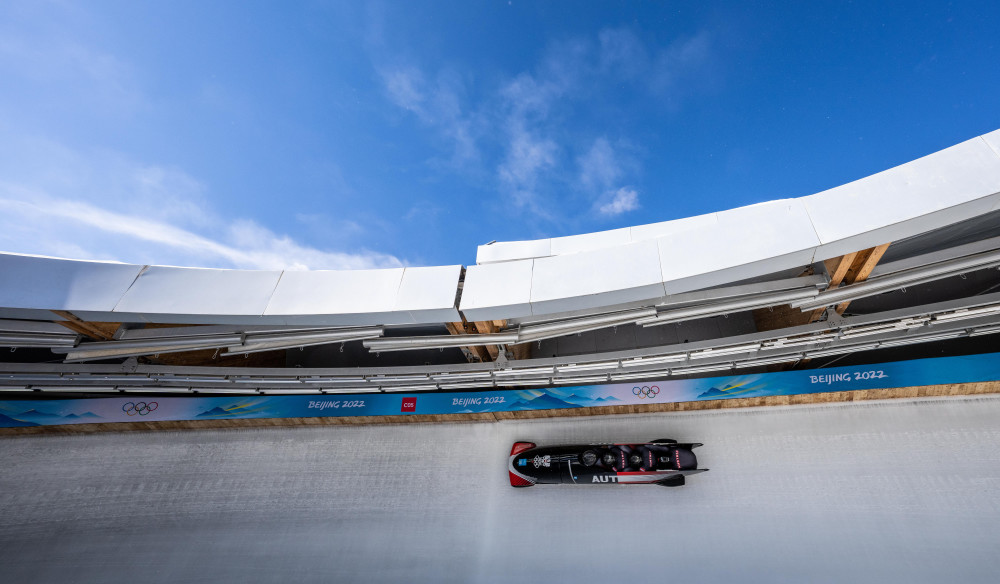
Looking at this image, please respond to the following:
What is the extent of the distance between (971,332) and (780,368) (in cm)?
287

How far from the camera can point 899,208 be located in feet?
13.6

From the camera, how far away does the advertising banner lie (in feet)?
25.1

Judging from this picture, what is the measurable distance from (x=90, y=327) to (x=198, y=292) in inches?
75.1

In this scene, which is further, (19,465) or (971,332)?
(19,465)

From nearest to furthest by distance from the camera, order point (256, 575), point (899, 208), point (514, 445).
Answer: point (899, 208) < point (256, 575) < point (514, 445)

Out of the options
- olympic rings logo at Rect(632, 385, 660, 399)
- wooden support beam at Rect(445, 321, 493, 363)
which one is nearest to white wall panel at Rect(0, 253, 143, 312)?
wooden support beam at Rect(445, 321, 493, 363)

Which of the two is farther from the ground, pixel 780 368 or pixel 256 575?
pixel 780 368

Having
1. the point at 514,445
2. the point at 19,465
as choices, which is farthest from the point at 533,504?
the point at 19,465

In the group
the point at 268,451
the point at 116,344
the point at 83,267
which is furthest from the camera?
the point at 268,451

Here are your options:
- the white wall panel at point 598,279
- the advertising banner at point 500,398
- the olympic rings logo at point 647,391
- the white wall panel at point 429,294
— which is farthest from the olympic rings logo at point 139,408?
the olympic rings logo at point 647,391

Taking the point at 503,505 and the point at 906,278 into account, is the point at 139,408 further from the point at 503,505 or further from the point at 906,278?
the point at 906,278

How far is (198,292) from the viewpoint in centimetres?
584

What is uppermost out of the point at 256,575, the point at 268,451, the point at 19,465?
the point at 268,451

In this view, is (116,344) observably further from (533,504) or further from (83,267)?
(533,504)
